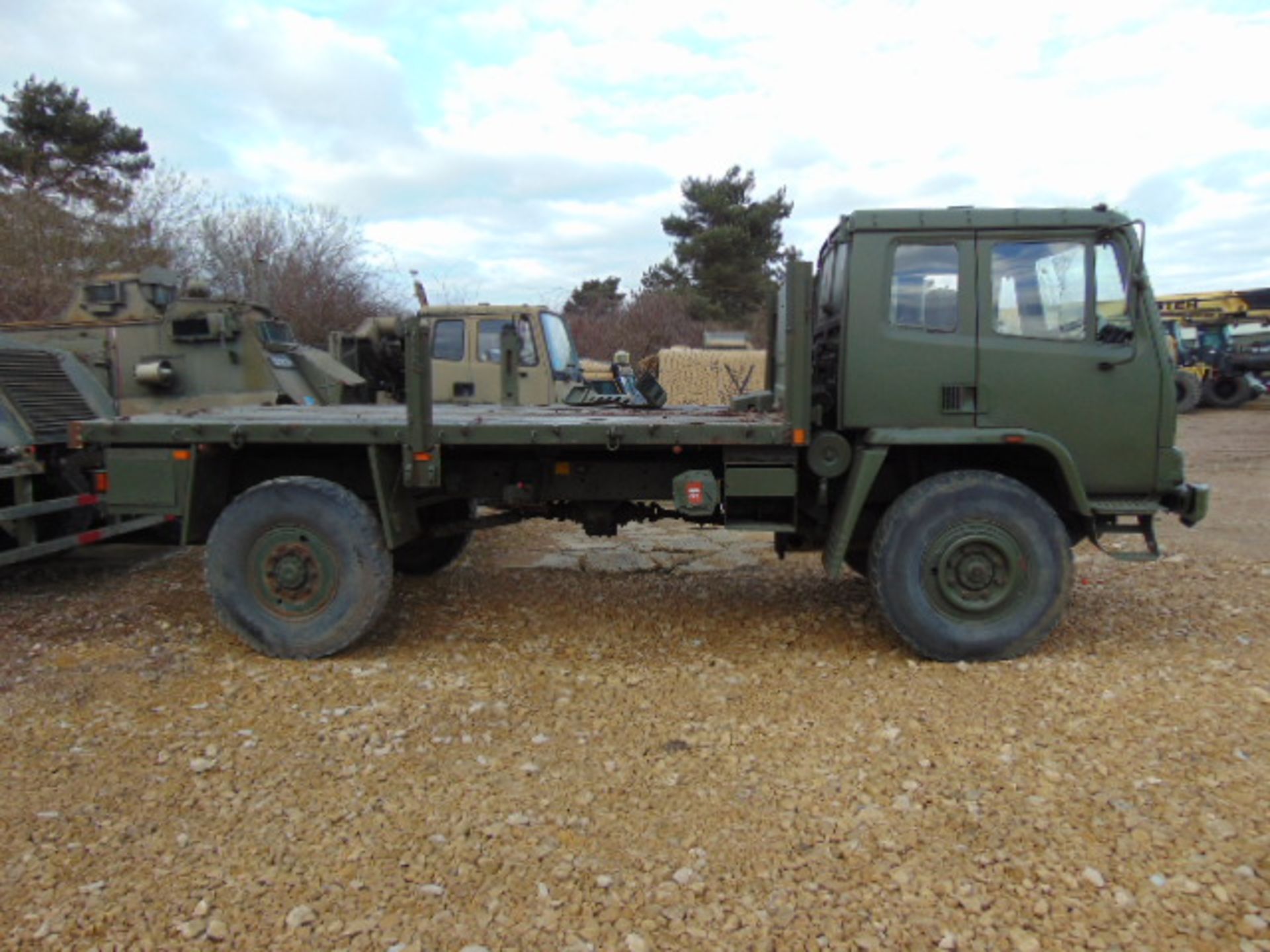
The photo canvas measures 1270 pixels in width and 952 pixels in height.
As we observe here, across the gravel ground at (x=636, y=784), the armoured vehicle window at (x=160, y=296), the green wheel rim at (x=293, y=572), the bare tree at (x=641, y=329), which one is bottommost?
the gravel ground at (x=636, y=784)

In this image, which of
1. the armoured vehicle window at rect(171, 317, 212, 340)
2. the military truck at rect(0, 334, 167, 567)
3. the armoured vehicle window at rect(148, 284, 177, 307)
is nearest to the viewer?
the military truck at rect(0, 334, 167, 567)

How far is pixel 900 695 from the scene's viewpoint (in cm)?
421

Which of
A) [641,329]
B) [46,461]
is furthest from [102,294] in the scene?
[641,329]

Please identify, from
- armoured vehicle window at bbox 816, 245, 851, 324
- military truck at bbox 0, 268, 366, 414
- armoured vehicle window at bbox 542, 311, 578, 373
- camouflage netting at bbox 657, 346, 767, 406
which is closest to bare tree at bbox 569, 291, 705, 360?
camouflage netting at bbox 657, 346, 767, 406

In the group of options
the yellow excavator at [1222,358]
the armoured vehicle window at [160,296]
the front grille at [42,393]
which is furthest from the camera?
the yellow excavator at [1222,358]

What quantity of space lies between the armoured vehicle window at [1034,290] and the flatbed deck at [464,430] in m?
1.26

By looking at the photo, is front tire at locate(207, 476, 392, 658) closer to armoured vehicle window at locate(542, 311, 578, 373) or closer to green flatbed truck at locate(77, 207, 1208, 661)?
green flatbed truck at locate(77, 207, 1208, 661)

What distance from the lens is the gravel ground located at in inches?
101

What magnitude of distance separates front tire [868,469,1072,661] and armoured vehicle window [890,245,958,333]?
80 cm

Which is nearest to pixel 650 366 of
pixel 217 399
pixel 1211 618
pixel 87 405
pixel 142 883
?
pixel 217 399

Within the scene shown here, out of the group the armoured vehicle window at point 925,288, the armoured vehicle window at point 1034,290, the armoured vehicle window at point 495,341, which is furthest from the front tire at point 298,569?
the armoured vehicle window at point 495,341

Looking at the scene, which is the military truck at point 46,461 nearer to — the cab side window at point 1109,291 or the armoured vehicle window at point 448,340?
the armoured vehicle window at point 448,340

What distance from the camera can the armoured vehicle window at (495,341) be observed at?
948 centimetres

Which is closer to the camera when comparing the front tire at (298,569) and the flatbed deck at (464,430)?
the flatbed deck at (464,430)
